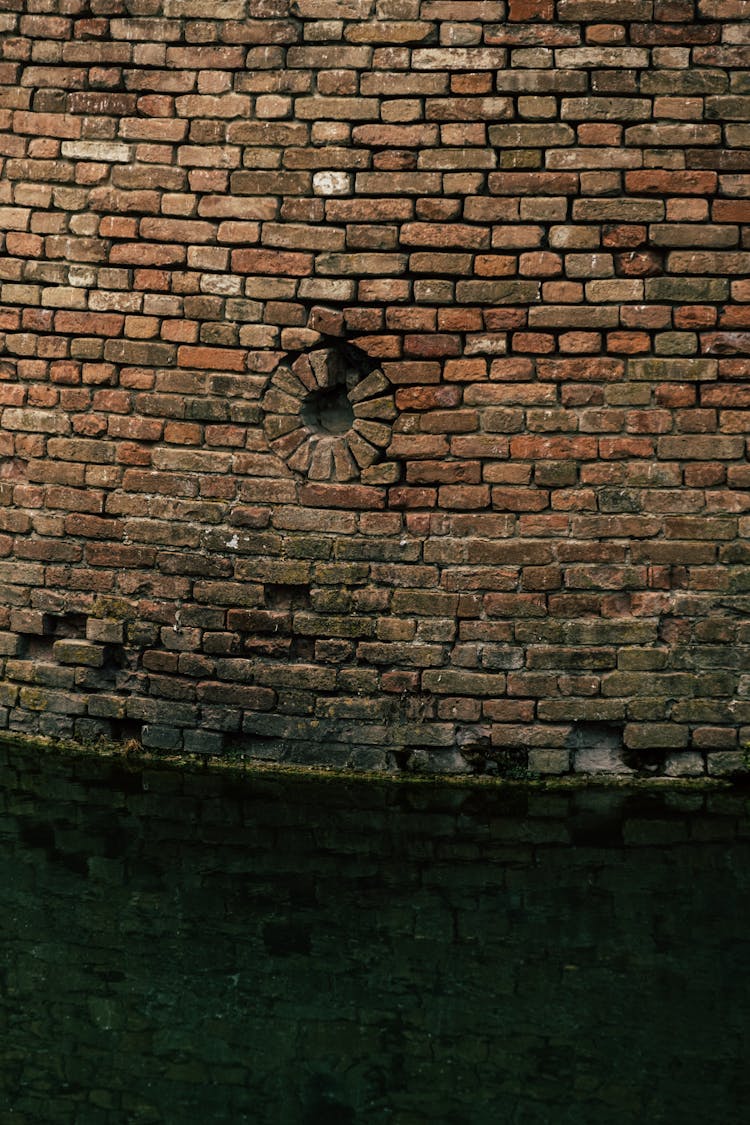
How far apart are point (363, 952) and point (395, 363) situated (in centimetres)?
199

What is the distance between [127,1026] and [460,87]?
3.03 meters

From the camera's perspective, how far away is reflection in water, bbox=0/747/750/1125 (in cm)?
289

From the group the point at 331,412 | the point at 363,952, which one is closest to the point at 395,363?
the point at 331,412

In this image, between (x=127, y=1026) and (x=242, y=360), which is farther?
(x=242, y=360)

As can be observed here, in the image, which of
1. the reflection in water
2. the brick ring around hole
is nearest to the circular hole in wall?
the brick ring around hole

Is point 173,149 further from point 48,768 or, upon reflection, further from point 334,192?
point 48,768

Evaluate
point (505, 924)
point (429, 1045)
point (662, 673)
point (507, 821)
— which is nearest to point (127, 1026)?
point (429, 1045)

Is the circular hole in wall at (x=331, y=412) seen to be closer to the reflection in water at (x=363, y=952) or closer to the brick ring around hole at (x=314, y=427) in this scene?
the brick ring around hole at (x=314, y=427)

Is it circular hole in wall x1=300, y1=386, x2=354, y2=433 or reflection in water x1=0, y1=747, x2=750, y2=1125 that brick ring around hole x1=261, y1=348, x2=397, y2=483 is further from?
reflection in water x1=0, y1=747, x2=750, y2=1125

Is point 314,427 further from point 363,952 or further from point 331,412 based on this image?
point 363,952

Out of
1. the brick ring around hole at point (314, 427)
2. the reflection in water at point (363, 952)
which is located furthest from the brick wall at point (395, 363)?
the reflection in water at point (363, 952)

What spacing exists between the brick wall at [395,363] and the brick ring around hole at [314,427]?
0.04 ft

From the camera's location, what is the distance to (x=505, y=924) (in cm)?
361

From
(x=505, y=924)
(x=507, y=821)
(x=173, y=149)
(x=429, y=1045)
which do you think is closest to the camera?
(x=429, y=1045)
